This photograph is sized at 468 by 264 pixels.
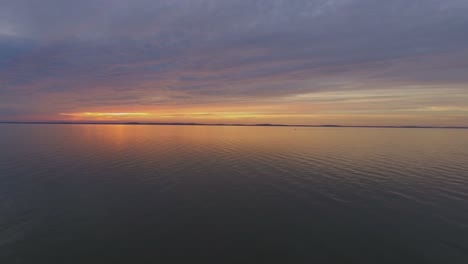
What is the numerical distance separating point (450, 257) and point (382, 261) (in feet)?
15.8

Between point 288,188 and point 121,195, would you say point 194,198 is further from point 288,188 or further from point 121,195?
point 288,188

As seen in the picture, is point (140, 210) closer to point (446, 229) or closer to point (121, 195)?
point (121, 195)

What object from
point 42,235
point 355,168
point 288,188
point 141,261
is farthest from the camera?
point 355,168

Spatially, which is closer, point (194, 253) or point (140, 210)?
point (194, 253)

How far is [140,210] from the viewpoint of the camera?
774 inches

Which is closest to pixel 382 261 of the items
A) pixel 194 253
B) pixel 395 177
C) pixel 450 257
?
pixel 450 257

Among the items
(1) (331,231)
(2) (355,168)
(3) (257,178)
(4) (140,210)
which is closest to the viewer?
(1) (331,231)

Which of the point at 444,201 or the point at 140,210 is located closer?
the point at 140,210

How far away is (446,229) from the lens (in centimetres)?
1675

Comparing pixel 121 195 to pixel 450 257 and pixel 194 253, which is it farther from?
pixel 450 257

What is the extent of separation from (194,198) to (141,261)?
10.2 metres

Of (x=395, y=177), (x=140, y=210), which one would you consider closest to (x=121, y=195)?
(x=140, y=210)

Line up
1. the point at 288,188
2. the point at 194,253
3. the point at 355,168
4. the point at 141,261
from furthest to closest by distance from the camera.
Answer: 1. the point at 355,168
2. the point at 288,188
3. the point at 194,253
4. the point at 141,261

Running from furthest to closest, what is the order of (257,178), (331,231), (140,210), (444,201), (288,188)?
(257,178) < (288,188) < (444,201) < (140,210) < (331,231)
